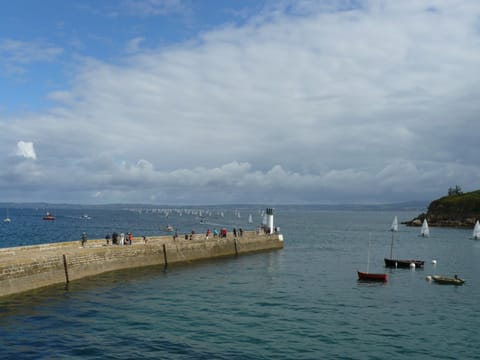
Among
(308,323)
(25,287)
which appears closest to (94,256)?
(25,287)

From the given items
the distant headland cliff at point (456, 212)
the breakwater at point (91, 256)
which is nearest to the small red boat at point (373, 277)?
the breakwater at point (91, 256)

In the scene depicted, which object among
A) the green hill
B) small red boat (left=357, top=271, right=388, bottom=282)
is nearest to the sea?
small red boat (left=357, top=271, right=388, bottom=282)

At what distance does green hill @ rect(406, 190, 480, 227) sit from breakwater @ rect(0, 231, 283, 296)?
12337 cm

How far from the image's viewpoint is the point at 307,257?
63.0 meters

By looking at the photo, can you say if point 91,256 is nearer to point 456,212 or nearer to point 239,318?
point 239,318

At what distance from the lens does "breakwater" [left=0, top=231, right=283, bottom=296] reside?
31.0 metres

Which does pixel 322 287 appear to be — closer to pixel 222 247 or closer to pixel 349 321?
pixel 349 321

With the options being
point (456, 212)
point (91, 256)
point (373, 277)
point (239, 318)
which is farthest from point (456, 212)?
point (239, 318)

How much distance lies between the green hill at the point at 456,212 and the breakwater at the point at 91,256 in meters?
123

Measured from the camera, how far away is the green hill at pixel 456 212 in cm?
15975

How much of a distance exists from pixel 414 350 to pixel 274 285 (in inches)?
700

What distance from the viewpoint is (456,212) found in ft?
547

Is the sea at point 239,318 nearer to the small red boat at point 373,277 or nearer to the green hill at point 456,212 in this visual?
the small red boat at point 373,277

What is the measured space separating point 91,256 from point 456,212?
520ft
